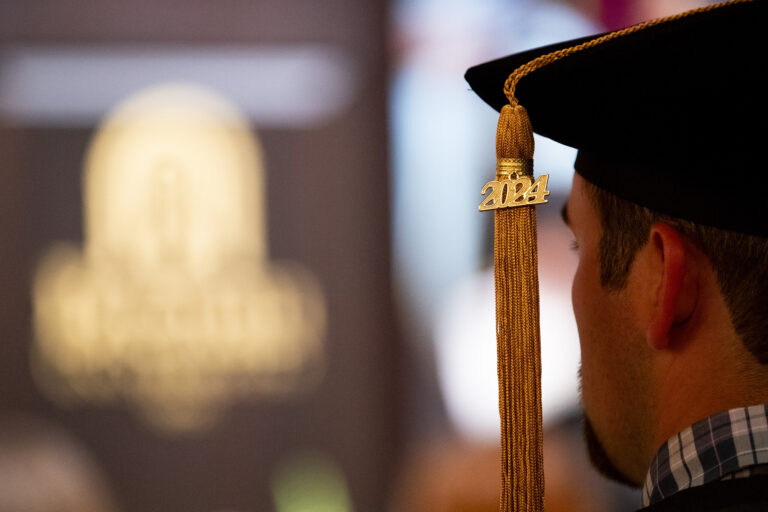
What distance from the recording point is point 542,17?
319cm

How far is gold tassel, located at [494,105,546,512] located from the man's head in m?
0.07

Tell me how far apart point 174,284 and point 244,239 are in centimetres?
29

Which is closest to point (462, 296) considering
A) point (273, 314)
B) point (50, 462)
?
point (273, 314)

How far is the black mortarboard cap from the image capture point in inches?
30.3

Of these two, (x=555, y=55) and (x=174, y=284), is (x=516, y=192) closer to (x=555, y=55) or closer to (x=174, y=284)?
(x=555, y=55)

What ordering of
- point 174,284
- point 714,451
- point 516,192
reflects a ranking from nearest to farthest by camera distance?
point 714,451 → point 516,192 → point 174,284

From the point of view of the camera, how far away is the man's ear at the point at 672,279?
0.79 m

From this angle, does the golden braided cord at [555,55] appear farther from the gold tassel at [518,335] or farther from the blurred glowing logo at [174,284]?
the blurred glowing logo at [174,284]

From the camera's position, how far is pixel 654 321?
0.82m

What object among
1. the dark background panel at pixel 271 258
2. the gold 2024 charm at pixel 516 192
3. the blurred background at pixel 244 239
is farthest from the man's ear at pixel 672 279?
the dark background panel at pixel 271 258

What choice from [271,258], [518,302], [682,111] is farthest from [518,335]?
[271,258]

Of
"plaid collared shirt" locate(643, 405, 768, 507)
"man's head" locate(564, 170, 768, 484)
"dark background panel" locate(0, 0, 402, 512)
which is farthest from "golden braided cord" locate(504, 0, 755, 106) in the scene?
"dark background panel" locate(0, 0, 402, 512)

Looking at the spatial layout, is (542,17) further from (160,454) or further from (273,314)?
(160,454)

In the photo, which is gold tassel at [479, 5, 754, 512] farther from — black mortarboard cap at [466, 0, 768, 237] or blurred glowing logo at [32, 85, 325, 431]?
blurred glowing logo at [32, 85, 325, 431]
